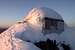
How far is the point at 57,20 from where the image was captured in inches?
251

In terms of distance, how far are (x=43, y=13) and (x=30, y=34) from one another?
2.22ft

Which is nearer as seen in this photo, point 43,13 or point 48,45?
point 48,45

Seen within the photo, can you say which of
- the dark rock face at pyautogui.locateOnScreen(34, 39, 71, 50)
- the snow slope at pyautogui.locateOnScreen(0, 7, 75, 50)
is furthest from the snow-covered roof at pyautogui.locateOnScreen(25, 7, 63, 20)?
the dark rock face at pyautogui.locateOnScreen(34, 39, 71, 50)

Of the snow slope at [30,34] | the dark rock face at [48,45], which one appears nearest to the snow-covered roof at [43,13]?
the snow slope at [30,34]

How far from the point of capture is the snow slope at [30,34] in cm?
541

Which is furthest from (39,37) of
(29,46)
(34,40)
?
(29,46)

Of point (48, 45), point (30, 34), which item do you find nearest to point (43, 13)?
point (30, 34)

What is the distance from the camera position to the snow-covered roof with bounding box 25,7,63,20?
20.6 ft

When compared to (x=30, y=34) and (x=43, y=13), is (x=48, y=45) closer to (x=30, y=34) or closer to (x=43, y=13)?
(x=30, y=34)

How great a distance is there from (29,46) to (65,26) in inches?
61.8

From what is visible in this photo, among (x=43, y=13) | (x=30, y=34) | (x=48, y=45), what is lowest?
(x=48, y=45)

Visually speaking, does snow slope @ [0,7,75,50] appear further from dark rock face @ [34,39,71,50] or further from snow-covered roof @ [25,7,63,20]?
dark rock face @ [34,39,71,50]

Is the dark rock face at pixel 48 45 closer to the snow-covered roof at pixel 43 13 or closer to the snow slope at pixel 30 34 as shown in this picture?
the snow slope at pixel 30 34

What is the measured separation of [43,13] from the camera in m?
6.28
